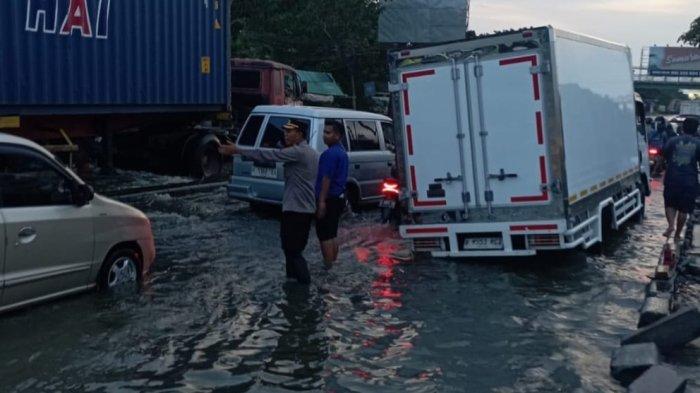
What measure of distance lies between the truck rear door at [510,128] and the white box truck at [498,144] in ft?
0.04

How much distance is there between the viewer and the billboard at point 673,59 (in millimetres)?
98062

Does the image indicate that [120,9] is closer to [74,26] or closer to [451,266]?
[74,26]

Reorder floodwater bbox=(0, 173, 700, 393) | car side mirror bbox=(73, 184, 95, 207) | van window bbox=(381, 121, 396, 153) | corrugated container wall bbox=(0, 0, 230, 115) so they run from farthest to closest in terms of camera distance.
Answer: van window bbox=(381, 121, 396, 153), corrugated container wall bbox=(0, 0, 230, 115), car side mirror bbox=(73, 184, 95, 207), floodwater bbox=(0, 173, 700, 393)

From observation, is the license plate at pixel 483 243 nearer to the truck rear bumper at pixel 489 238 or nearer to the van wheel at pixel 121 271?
the truck rear bumper at pixel 489 238

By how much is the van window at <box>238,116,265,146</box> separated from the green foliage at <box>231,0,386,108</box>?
23.3 meters

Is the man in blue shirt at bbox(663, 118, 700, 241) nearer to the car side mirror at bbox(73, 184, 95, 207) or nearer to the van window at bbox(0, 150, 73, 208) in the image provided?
the car side mirror at bbox(73, 184, 95, 207)

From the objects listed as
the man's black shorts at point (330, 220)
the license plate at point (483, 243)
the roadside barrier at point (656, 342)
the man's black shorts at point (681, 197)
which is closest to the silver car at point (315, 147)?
the man's black shorts at point (330, 220)

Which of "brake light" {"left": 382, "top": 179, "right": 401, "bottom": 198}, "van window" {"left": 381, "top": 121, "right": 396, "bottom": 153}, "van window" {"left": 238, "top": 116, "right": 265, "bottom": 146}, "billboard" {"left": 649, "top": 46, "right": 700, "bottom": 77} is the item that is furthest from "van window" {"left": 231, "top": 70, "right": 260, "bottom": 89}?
"billboard" {"left": 649, "top": 46, "right": 700, "bottom": 77}

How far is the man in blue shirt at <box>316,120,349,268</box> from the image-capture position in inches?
343

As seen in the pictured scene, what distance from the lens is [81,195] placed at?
23.5 feet

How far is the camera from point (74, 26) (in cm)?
1365

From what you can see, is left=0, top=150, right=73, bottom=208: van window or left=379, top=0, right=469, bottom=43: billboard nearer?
left=0, top=150, right=73, bottom=208: van window

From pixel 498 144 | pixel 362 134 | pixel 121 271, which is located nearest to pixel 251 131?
pixel 362 134

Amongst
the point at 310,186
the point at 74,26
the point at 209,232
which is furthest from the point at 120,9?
the point at 310,186
